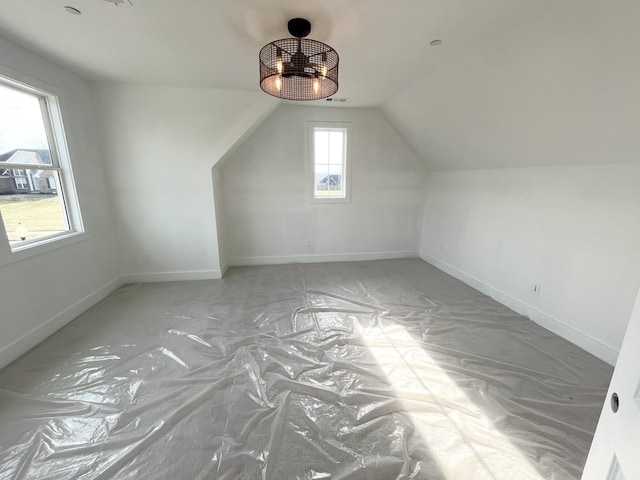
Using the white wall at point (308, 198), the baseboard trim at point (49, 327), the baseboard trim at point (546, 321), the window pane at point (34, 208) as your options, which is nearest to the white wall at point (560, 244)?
the baseboard trim at point (546, 321)

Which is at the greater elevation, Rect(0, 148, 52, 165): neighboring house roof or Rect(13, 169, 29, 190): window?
Rect(0, 148, 52, 165): neighboring house roof

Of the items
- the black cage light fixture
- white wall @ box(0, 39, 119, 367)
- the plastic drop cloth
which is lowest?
the plastic drop cloth

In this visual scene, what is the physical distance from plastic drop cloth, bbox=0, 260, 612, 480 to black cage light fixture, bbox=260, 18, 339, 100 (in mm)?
2128

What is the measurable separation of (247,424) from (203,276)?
262 centimetres

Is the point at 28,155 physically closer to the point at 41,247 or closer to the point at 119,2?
the point at 41,247

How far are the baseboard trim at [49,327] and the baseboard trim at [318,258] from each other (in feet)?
5.63

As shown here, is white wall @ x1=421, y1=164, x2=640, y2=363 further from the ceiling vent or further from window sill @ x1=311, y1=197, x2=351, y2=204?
the ceiling vent

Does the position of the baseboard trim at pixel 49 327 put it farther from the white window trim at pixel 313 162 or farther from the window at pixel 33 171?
the white window trim at pixel 313 162

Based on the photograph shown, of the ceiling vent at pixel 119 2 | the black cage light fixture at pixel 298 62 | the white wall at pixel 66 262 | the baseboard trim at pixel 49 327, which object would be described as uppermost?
the ceiling vent at pixel 119 2

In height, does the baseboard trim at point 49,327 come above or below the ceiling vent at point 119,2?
below

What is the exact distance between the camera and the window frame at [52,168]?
2.11 m

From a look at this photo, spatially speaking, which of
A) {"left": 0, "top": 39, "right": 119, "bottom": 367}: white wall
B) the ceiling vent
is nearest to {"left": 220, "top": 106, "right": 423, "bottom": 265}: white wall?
{"left": 0, "top": 39, "right": 119, "bottom": 367}: white wall

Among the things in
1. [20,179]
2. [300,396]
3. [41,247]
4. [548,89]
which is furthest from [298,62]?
[41,247]

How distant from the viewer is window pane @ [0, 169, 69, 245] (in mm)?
2158
